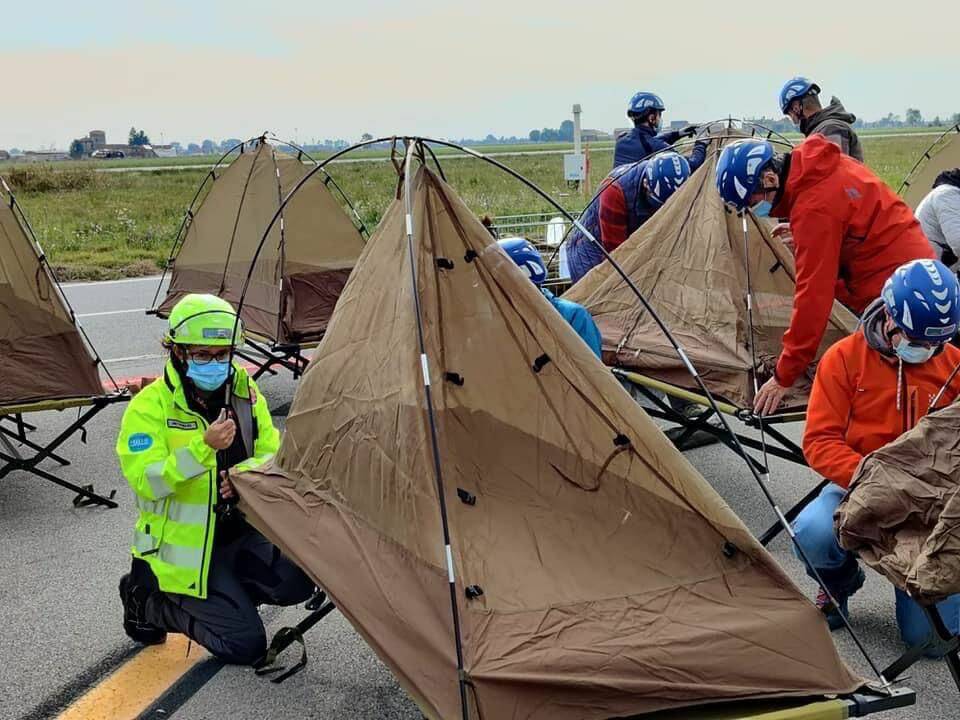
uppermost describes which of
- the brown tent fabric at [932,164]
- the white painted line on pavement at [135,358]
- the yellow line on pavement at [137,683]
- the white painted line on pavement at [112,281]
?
the brown tent fabric at [932,164]

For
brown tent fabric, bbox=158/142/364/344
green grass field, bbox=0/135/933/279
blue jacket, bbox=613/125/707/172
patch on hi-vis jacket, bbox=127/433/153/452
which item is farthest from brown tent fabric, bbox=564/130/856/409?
green grass field, bbox=0/135/933/279

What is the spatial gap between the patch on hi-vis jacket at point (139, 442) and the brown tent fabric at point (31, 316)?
7.98 feet

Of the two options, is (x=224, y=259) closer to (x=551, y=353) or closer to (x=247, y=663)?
(x=247, y=663)

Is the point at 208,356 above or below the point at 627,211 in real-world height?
below

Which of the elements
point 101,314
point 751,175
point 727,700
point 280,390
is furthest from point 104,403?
point 101,314

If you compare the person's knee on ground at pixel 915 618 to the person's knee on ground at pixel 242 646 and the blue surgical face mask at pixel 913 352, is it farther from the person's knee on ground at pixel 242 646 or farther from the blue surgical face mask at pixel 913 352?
the person's knee on ground at pixel 242 646

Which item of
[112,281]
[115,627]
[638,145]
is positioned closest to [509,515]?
[115,627]

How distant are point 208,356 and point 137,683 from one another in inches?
48.9

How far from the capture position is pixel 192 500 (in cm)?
362

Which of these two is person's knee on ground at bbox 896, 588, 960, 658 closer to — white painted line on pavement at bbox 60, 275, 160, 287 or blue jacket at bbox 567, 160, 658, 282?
blue jacket at bbox 567, 160, 658, 282

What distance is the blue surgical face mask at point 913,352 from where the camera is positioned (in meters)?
3.55

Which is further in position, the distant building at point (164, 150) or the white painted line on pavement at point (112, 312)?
the distant building at point (164, 150)

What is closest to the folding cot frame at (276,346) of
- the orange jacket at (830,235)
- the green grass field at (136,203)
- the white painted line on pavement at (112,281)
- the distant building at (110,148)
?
the orange jacket at (830,235)

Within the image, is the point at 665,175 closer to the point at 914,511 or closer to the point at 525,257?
the point at 525,257
